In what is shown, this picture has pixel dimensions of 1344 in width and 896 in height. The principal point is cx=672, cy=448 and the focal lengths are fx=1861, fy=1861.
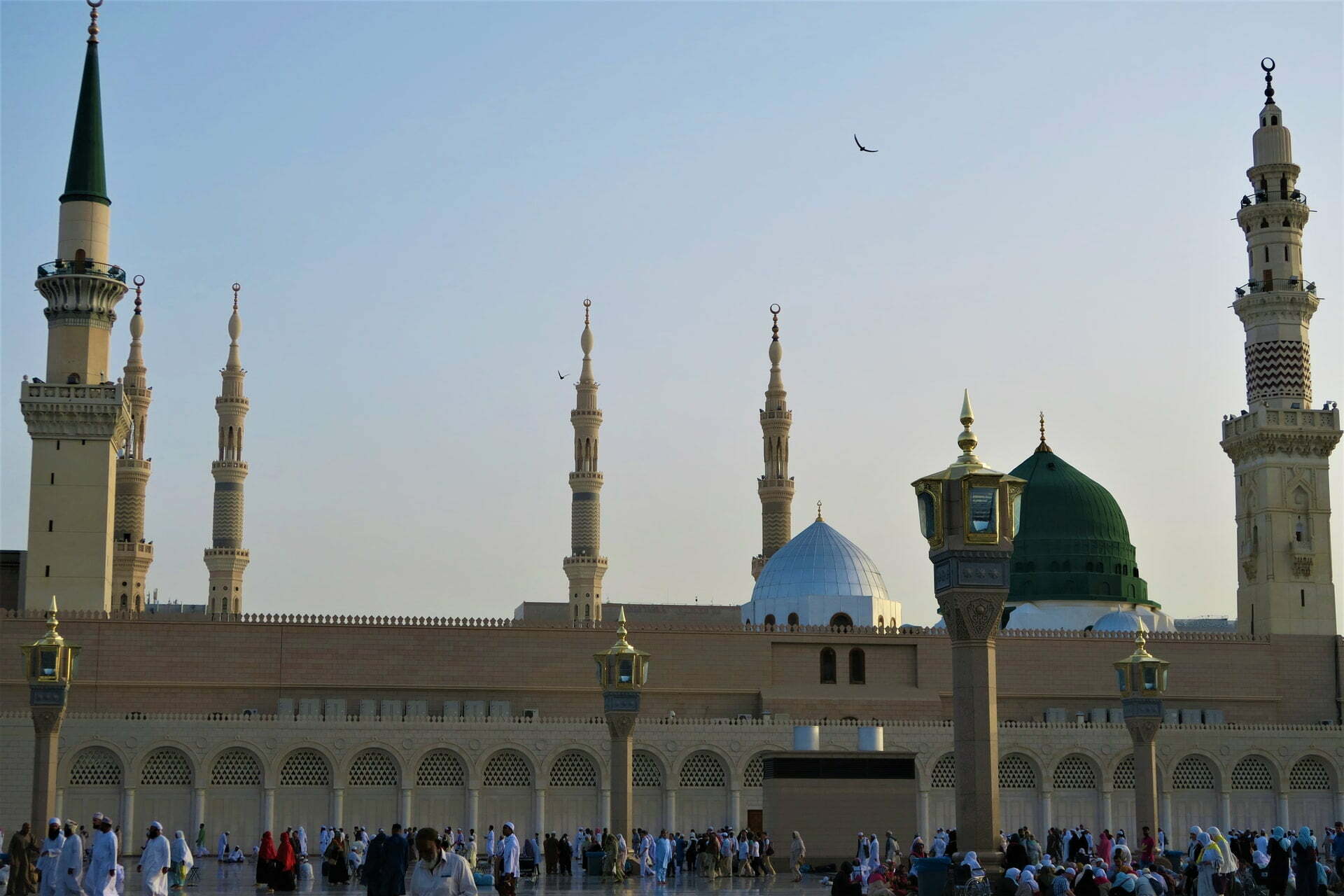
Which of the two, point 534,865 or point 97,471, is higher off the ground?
point 97,471

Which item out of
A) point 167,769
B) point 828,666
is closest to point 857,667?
point 828,666

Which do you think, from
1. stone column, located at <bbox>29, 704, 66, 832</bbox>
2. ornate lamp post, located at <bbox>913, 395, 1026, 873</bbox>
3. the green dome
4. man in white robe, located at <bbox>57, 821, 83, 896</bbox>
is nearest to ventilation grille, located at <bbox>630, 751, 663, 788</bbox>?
stone column, located at <bbox>29, 704, 66, 832</bbox>

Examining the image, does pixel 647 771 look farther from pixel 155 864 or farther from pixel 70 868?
pixel 70 868

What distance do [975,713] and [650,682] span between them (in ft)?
75.9

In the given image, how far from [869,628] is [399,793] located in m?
11.1

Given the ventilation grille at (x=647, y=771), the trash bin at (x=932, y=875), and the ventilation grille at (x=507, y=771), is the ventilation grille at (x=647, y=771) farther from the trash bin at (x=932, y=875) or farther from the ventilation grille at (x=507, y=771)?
the trash bin at (x=932, y=875)

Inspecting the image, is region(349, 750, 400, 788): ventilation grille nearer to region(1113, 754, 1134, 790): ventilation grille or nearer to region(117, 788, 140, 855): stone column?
region(117, 788, 140, 855): stone column

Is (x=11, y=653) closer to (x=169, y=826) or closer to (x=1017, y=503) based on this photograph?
(x=169, y=826)

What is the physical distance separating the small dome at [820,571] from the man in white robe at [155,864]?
94.7 feet

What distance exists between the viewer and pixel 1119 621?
155ft

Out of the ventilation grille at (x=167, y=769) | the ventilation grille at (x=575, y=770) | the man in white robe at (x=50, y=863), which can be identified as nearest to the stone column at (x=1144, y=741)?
the ventilation grille at (x=575, y=770)

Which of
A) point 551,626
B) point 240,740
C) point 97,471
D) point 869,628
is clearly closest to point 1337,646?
point 869,628

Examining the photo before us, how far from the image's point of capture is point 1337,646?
42.9 m

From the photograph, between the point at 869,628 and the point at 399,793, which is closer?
the point at 399,793
